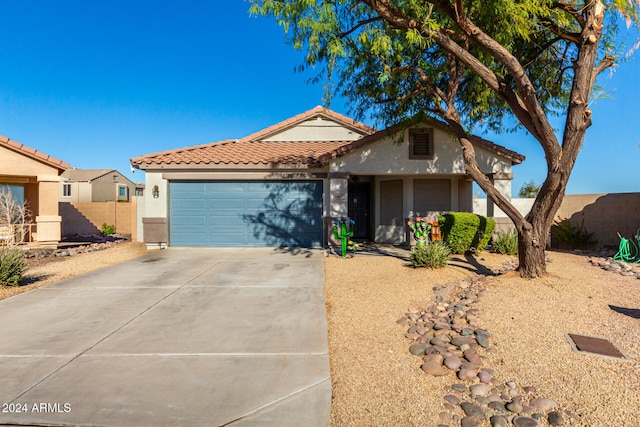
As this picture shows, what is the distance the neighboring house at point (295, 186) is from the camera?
1188 cm

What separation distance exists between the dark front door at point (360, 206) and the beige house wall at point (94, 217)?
1259 centimetres

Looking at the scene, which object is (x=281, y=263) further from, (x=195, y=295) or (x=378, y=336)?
(x=378, y=336)

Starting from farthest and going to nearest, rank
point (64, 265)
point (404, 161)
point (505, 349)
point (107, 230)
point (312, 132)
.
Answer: point (107, 230) < point (312, 132) < point (404, 161) < point (64, 265) < point (505, 349)

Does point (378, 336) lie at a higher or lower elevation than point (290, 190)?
lower

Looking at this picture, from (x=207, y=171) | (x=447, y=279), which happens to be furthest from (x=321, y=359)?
(x=207, y=171)

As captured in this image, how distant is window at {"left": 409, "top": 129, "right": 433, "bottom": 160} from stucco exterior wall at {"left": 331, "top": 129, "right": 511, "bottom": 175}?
14 cm

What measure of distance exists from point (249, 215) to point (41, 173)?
779 centimetres

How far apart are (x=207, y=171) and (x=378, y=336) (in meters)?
9.77

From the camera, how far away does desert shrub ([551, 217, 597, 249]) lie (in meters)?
12.0

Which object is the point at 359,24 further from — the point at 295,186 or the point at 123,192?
the point at 123,192

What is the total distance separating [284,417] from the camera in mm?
2908

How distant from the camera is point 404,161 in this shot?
1189 cm

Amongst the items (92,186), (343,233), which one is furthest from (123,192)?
(343,233)

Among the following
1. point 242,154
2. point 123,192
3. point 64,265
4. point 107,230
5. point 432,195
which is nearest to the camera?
point 64,265
